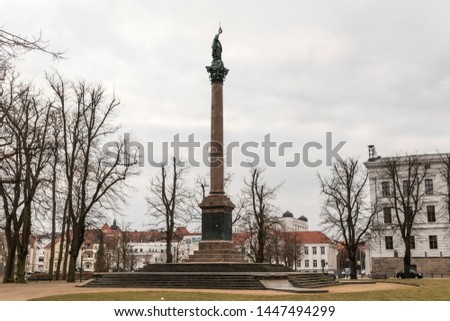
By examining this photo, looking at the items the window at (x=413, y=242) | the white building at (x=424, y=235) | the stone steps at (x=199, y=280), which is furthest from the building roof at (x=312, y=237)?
the stone steps at (x=199, y=280)

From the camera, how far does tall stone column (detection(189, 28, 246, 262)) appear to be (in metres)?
29.5

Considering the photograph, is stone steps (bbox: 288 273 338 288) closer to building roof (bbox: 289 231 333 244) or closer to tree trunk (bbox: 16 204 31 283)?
tree trunk (bbox: 16 204 31 283)

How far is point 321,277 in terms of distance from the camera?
97.6 feet

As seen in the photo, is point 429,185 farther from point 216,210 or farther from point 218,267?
point 218,267

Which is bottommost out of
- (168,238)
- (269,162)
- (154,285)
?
(154,285)

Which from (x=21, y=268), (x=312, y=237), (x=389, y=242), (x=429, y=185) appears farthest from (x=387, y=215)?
(x=312, y=237)

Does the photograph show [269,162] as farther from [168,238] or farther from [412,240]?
[412,240]

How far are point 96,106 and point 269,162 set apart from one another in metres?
13.3

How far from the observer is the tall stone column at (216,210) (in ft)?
96.8

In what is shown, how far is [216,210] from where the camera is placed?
30.1m

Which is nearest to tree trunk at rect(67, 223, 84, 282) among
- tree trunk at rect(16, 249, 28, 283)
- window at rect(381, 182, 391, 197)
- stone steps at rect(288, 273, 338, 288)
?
tree trunk at rect(16, 249, 28, 283)

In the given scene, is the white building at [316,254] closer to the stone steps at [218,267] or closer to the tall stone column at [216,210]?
the tall stone column at [216,210]

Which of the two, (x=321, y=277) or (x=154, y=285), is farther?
(x=321, y=277)
